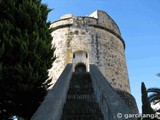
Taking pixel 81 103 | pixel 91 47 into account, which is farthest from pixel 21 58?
pixel 91 47

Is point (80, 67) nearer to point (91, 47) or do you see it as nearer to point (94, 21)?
point (91, 47)

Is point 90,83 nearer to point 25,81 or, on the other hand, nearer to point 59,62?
point 25,81

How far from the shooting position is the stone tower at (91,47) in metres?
13.5

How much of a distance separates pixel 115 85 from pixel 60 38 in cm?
421

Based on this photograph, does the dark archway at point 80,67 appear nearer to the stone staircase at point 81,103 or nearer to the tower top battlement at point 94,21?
the tower top battlement at point 94,21

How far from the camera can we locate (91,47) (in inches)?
538

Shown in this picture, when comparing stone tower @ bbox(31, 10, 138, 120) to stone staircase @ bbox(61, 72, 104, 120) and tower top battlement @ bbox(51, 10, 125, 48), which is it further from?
stone staircase @ bbox(61, 72, 104, 120)

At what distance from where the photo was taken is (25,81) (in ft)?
23.3

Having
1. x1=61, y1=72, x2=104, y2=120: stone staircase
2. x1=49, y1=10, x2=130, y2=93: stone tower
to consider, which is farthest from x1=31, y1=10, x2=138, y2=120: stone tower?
x1=61, y1=72, x2=104, y2=120: stone staircase

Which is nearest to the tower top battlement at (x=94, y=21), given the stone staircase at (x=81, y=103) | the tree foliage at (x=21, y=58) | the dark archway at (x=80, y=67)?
the dark archway at (x=80, y=67)

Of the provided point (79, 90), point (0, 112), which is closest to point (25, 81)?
point (0, 112)

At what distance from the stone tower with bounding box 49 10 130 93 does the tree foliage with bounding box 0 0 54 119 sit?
5457 millimetres

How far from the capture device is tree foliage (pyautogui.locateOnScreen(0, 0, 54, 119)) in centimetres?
696

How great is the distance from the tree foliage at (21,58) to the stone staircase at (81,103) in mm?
1090
